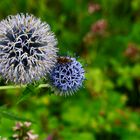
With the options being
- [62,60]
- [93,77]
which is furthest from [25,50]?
[93,77]

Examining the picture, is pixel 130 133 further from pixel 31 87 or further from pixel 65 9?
pixel 31 87

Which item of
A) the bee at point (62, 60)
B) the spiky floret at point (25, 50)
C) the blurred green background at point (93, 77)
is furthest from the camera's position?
the blurred green background at point (93, 77)

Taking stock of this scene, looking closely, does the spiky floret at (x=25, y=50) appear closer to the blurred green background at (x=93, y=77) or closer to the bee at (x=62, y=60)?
the bee at (x=62, y=60)

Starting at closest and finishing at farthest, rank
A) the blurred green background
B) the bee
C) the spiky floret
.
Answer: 1. the spiky floret
2. the bee
3. the blurred green background

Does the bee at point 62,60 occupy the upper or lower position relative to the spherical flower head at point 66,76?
upper

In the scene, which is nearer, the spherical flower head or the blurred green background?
the spherical flower head

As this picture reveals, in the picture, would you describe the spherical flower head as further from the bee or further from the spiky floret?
the spiky floret

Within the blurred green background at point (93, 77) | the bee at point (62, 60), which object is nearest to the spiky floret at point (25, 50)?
the bee at point (62, 60)

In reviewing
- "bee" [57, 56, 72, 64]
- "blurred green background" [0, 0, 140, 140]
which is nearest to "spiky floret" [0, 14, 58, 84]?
"bee" [57, 56, 72, 64]
